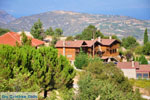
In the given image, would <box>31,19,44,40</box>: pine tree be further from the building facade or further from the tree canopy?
the tree canopy

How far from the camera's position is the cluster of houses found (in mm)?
32906

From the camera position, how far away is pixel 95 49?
4500cm

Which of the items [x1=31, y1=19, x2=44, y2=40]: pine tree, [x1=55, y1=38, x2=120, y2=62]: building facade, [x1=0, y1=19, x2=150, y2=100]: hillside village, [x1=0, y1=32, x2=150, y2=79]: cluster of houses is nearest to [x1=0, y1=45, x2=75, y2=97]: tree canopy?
[x1=0, y1=19, x2=150, y2=100]: hillside village

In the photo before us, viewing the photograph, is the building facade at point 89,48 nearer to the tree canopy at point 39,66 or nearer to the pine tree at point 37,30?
the pine tree at point 37,30

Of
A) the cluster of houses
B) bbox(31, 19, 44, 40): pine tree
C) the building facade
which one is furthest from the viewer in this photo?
bbox(31, 19, 44, 40): pine tree

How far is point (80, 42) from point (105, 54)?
803 centimetres

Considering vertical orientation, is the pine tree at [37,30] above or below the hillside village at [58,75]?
above

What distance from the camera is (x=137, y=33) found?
155875mm

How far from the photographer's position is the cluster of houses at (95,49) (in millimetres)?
32906

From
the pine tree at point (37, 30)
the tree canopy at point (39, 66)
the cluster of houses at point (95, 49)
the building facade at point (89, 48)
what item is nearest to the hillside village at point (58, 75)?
the tree canopy at point (39, 66)

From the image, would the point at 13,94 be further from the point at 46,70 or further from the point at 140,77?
the point at 140,77

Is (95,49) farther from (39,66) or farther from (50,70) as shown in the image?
(39,66)

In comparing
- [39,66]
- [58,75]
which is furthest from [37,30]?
[39,66]

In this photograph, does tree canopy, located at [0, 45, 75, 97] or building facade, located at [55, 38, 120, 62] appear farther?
building facade, located at [55, 38, 120, 62]
